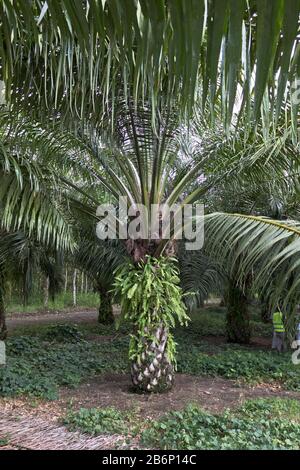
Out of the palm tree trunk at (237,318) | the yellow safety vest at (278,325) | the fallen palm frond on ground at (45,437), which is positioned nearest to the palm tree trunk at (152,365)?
the fallen palm frond on ground at (45,437)

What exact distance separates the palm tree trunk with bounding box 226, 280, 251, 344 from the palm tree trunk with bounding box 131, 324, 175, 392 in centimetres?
445

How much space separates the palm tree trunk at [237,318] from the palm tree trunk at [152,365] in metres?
4.45

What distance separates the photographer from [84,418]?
4.12 metres

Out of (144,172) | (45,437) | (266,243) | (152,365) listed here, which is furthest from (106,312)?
(266,243)

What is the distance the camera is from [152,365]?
17.0 feet

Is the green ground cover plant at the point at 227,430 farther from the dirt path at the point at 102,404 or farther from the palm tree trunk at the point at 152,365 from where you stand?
the palm tree trunk at the point at 152,365

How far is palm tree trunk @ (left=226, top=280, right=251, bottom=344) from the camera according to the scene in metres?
9.45

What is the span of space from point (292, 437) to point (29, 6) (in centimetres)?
390

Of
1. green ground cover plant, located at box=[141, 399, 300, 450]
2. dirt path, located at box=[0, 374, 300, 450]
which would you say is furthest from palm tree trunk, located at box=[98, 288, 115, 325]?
green ground cover plant, located at box=[141, 399, 300, 450]

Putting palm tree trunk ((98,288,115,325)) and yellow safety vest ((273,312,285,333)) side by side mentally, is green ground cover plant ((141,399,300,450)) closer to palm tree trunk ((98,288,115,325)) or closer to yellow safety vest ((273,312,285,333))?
yellow safety vest ((273,312,285,333))

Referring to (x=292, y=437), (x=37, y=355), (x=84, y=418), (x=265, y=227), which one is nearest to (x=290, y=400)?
(x=292, y=437)

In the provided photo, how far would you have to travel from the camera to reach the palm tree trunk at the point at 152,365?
5.17 m

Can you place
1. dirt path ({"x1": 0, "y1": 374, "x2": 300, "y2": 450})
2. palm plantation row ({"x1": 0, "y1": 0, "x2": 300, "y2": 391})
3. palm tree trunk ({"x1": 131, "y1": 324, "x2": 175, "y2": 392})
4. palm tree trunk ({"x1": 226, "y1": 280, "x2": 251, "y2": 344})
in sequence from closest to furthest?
palm plantation row ({"x1": 0, "y1": 0, "x2": 300, "y2": 391}) → dirt path ({"x1": 0, "y1": 374, "x2": 300, "y2": 450}) → palm tree trunk ({"x1": 131, "y1": 324, "x2": 175, "y2": 392}) → palm tree trunk ({"x1": 226, "y1": 280, "x2": 251, "y2": 344})
